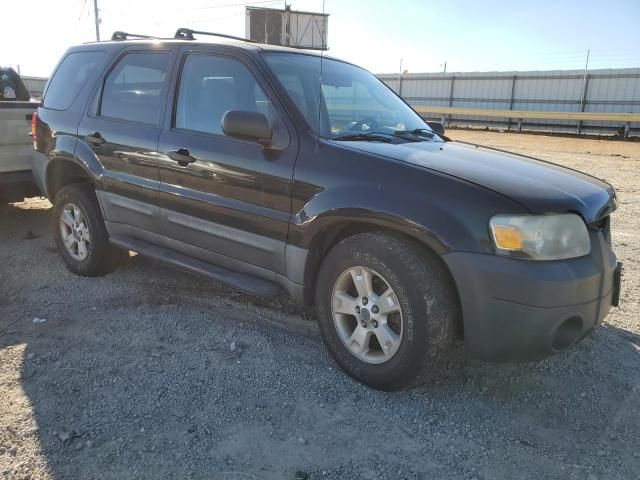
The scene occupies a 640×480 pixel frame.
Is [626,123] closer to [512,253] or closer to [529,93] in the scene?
[529,93]

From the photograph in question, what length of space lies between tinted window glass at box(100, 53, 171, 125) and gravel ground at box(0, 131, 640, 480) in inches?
57.6

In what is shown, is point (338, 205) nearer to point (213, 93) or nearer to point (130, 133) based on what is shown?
point (213, 93)

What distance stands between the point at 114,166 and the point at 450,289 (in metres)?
2.85

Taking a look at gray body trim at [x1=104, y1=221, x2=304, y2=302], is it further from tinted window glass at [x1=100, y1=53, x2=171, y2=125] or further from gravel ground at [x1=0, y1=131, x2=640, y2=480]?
tinted window glass at [x1=100, y1=53, x2=171, y2=125]

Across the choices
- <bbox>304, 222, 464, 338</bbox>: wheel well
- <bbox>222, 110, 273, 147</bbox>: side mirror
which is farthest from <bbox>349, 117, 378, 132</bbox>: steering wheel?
<bbox>304, 222, 464, 338</bbox>: wheel well

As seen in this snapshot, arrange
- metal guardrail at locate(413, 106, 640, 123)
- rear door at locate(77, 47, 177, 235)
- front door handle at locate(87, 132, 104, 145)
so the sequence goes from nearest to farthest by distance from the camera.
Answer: rear door at locate(77, 47, 177, 235) → front door handle at locate(87, 132, 104, 145) → metal guardrail at locate(413, 106, 640, 123)

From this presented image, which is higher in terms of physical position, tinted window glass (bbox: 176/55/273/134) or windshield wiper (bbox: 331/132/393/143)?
tinted window glass (bbox: 176/55/273/134)

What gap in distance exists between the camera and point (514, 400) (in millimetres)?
2973

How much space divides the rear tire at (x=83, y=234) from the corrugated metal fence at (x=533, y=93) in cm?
2291

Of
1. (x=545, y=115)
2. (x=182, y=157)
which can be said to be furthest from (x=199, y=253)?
(x=545, y=115)

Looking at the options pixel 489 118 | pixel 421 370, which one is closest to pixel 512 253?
pixel 421 370

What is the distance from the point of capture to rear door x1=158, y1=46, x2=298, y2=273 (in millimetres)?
3256

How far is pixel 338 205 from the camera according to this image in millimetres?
2938

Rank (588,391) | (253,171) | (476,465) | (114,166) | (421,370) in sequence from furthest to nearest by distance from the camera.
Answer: (114,166) → (253,171) → (588,391) → (421,370) → (476,465)
